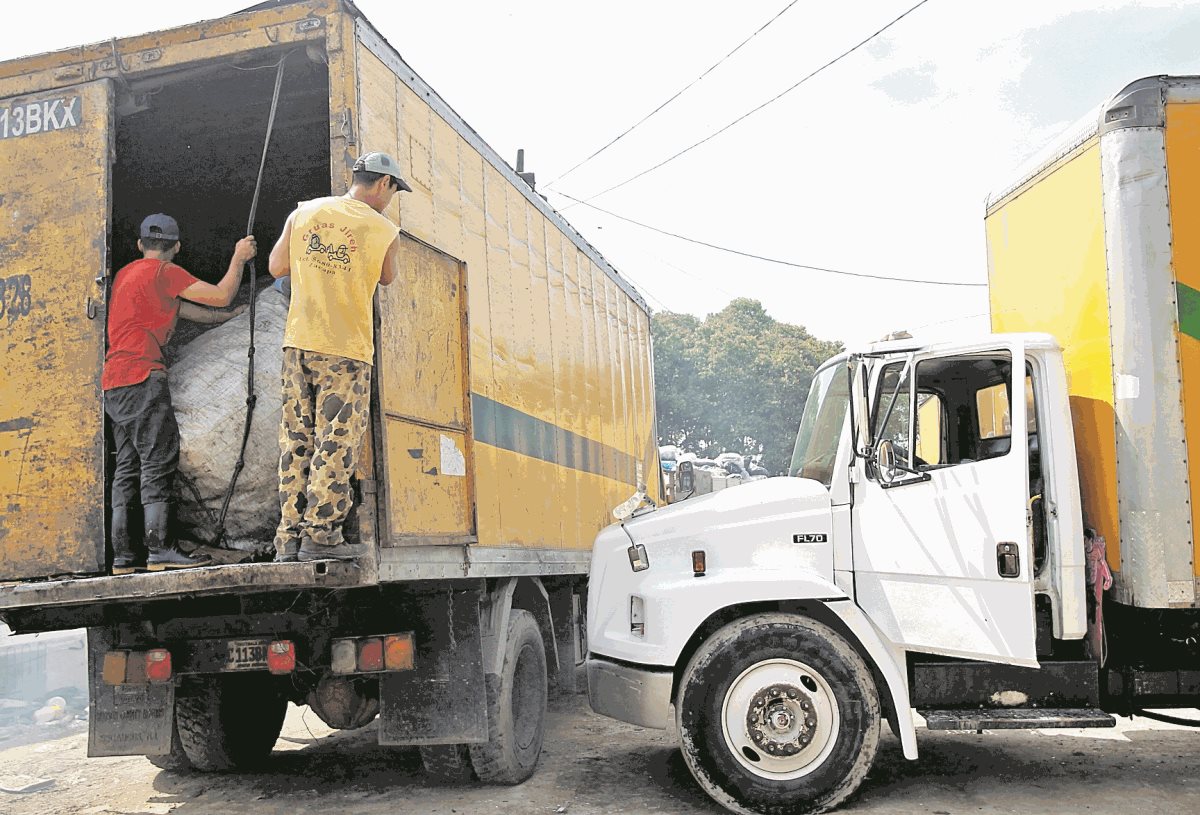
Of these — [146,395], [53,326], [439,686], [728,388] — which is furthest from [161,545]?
[728,388]

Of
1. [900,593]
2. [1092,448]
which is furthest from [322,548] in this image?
[1092,448]

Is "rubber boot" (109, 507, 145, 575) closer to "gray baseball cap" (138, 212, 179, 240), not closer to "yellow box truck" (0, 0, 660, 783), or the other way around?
"yellow box truck" (0, 0, 660, 783)

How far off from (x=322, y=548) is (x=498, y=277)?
255cm

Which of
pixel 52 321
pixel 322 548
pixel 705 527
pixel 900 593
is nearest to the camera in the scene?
pixel 322 548

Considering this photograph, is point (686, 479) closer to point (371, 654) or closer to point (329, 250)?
point (371, 654)

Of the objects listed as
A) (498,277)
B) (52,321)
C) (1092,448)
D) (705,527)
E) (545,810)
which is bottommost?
(545,810)

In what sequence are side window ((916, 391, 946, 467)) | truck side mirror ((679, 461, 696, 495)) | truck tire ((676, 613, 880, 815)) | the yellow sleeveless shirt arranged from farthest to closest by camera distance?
truck side mirror ((679, 461, 696, 495)), side window ((916, 391, 946, 467)), truck tire ((676, 613, 880, 815)), the yellow sleeveless shirt

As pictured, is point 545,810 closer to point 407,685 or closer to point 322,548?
point 407,685

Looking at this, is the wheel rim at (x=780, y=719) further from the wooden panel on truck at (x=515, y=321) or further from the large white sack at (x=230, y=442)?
the large white sack at (x=230, y=442)

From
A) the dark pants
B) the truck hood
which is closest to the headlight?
the truck hood

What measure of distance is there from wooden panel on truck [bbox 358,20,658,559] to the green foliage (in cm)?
2633

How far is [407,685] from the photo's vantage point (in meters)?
5.28

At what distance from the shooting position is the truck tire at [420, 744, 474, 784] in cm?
570

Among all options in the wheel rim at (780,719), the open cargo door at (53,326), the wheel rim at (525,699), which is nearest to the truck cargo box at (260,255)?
the open cargo door at (53,326)
